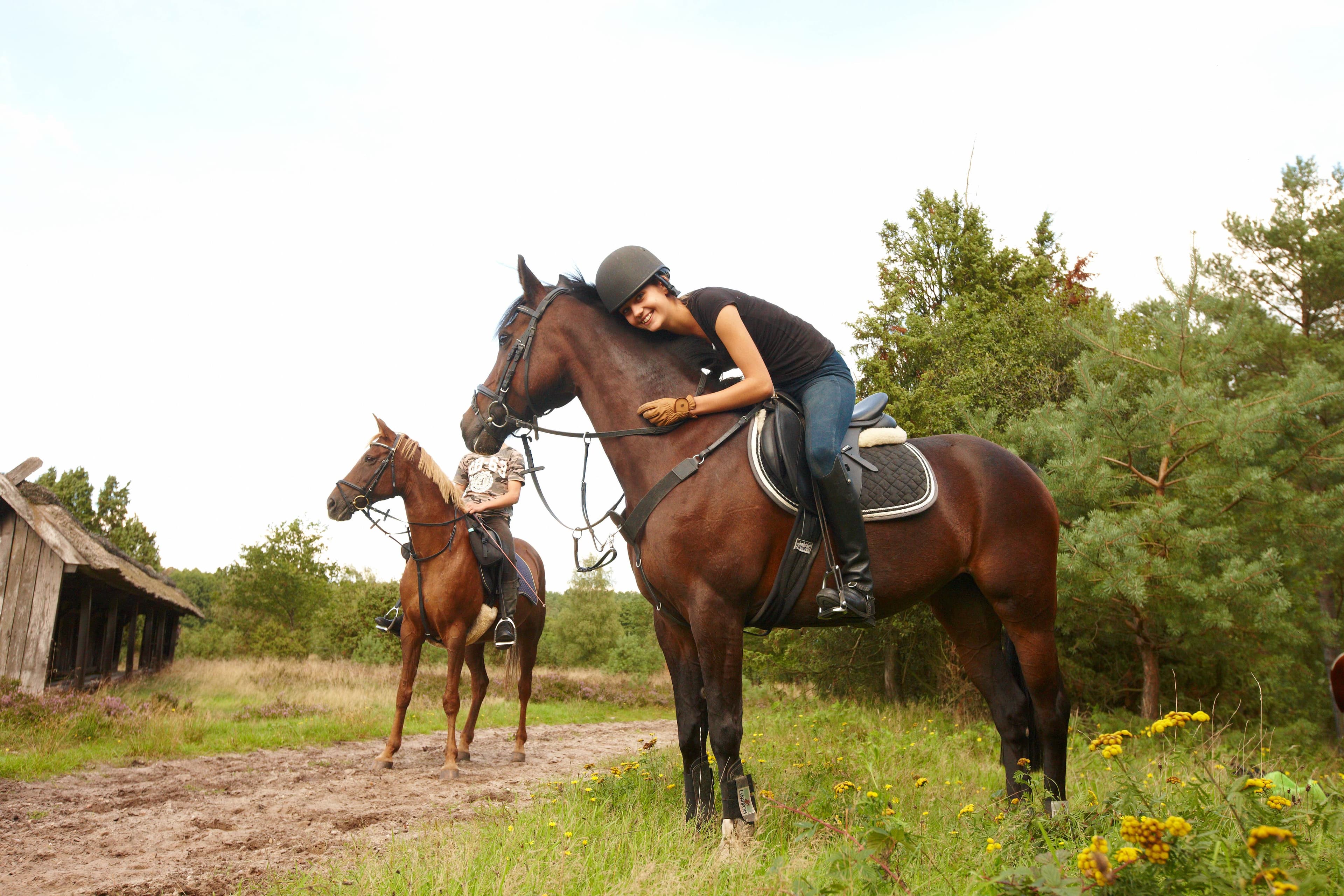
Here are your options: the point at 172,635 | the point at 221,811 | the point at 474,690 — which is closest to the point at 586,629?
the point at 172,635

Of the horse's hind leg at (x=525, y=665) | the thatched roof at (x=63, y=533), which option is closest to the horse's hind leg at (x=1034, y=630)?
the horse's hind leg at (x=525, y=665)

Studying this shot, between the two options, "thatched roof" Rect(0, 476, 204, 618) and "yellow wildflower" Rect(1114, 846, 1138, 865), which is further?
"thatched roof" Rect(0, 476, 204, 618)

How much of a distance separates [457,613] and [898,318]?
10805 millimetres

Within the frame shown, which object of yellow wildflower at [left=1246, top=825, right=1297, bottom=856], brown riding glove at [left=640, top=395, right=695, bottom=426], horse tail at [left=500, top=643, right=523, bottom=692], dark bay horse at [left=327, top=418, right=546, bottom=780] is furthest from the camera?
horse tail at [left=500, top=643, right=523, bottom=692]

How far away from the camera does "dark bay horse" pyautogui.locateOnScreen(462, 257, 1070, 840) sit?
12.6ft

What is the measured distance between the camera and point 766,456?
4035 millimetres

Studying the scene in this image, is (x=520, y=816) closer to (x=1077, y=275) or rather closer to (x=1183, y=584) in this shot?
(x=1183, y=584)

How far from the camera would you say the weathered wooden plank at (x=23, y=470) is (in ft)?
43.1

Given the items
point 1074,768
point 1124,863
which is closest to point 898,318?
point 1074,768

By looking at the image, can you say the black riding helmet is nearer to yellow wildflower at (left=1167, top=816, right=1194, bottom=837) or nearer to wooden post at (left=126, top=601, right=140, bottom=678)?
yellow wildflower at (left=1167, top=816, right=1194, bottom=837)

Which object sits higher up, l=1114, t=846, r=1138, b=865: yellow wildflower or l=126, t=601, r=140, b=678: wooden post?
l=1114, t=846, r=1138, b=865: yellow wildflower

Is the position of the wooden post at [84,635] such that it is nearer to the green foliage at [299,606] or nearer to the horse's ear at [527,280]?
the green foliage at [299,606]

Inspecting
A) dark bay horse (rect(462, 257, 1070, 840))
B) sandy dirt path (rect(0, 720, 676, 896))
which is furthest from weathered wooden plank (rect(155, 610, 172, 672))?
dark bay horse (rect(462, 257, 1070, 840))

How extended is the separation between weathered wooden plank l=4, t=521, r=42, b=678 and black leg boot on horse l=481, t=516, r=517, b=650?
31.8ft
